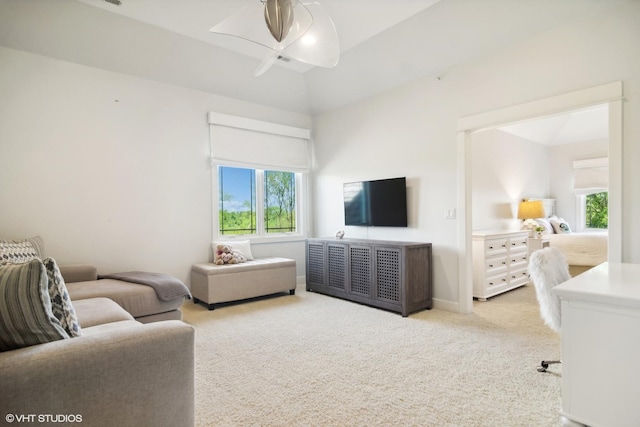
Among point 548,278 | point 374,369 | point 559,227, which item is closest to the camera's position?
point 548,278

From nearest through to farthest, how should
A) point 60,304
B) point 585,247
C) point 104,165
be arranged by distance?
point 60,304 < point 104,165 < point 585,247

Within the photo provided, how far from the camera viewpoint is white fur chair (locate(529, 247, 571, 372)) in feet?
6.98

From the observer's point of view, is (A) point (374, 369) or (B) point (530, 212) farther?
(B) point (530, 212)

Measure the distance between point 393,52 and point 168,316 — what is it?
3826 mm

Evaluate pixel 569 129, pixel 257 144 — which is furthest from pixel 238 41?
pixel 569 129

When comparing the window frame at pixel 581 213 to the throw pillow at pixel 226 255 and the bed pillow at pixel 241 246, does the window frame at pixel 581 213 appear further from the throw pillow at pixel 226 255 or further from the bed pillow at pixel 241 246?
the throw pillow at pixel 226 255

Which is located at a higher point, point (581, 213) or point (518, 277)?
point (581, 213)

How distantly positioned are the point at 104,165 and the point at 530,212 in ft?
21.4

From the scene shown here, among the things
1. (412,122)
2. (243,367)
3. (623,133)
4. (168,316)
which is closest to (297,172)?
(412,122)

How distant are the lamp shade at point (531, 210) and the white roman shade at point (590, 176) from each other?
6.97 feet

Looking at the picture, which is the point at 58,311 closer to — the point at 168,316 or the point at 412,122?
the point at 168,316

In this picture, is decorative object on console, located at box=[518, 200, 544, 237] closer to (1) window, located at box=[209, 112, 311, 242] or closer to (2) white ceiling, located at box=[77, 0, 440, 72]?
(1) window, located at box=[209, 112, 311, 242]

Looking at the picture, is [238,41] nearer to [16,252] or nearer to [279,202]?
[279,202]

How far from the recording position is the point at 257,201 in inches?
207
